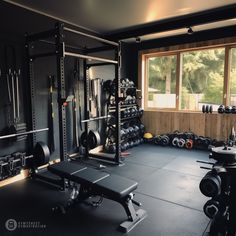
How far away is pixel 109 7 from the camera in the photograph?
3.50 m

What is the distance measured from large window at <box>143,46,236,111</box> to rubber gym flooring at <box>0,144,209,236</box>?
2101 millimetres

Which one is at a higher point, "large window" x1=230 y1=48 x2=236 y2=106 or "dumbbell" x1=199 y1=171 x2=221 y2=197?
"large window" x1=230 y1=48 x2=236 y2=106

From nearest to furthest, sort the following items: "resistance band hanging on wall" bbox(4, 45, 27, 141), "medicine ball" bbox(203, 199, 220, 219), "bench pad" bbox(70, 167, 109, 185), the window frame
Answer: "medicine ball" bbox(203, 199, 220, 219), "bench pad" bbox(70, 167, 109, 185), "resistance band hanging on wall" bbox(4, 45, 27, 141), the window frame

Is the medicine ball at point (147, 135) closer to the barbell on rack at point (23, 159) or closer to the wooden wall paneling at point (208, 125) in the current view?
the wooden wall paneling at point (208, 125)

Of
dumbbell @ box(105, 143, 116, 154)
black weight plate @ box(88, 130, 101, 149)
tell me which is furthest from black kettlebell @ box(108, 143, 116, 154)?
black weight plate @ box(88, 130, 101, 149)

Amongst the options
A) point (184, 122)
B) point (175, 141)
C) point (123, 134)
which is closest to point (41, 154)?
point (123, 134)

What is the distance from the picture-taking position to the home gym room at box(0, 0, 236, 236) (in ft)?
7.65

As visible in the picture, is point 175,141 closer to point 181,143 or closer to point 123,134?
point 181,143

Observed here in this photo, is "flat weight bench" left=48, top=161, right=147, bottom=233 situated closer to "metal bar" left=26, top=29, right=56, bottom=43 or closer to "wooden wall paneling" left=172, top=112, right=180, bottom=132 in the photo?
"metal bar" left=26, top=29, right=56, bottom=43

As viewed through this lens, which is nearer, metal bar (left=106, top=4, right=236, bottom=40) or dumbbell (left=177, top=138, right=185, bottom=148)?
metal bar (left=106, top=4, right=236, bottom=40)

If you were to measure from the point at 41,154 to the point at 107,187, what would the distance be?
64.2 inches

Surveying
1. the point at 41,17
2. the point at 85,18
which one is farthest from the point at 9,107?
the point at 85,18

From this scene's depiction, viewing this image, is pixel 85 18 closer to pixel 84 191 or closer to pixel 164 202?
pixel 84 191

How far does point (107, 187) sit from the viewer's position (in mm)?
2234
